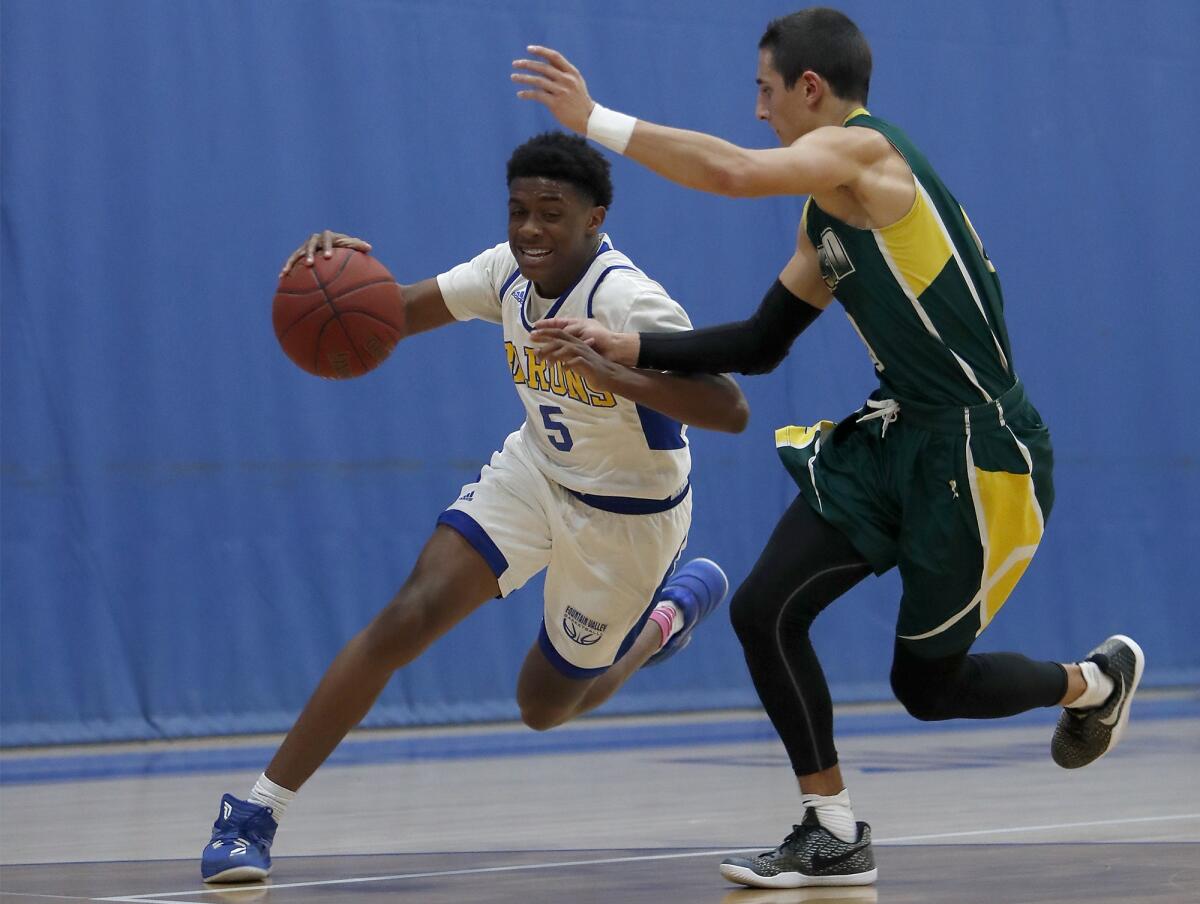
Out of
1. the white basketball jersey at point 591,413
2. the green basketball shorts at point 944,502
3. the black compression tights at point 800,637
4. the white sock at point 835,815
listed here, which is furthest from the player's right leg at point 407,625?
the white sock at point 835,815

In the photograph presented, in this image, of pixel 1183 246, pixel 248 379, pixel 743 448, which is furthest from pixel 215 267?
pixel 1183 246

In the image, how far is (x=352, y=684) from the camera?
152 inches

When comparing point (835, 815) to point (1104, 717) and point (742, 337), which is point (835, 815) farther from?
point (742, 337)

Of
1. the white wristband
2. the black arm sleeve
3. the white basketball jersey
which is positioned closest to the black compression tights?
the black arm sleeve

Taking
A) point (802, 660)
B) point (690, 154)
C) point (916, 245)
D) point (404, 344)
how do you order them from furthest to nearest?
1. point (404, 344)
2. point (802, 660)
3. point (916, 245)
4. point (690, 154)

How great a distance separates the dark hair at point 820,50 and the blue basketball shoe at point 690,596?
2052 mm

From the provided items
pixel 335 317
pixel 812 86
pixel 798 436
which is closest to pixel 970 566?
pixel 798 436

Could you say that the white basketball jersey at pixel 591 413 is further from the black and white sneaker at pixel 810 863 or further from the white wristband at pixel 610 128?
the black and white sneaker at pixel 810 863

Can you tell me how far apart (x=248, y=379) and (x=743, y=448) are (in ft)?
8.00

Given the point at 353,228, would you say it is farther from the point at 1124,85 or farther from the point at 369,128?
the point at 1124,85

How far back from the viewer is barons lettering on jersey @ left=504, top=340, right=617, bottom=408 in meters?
4.14

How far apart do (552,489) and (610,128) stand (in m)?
1.28

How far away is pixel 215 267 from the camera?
294 inches

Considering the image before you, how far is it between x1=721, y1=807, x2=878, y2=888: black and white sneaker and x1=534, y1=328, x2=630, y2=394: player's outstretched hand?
942 mm
